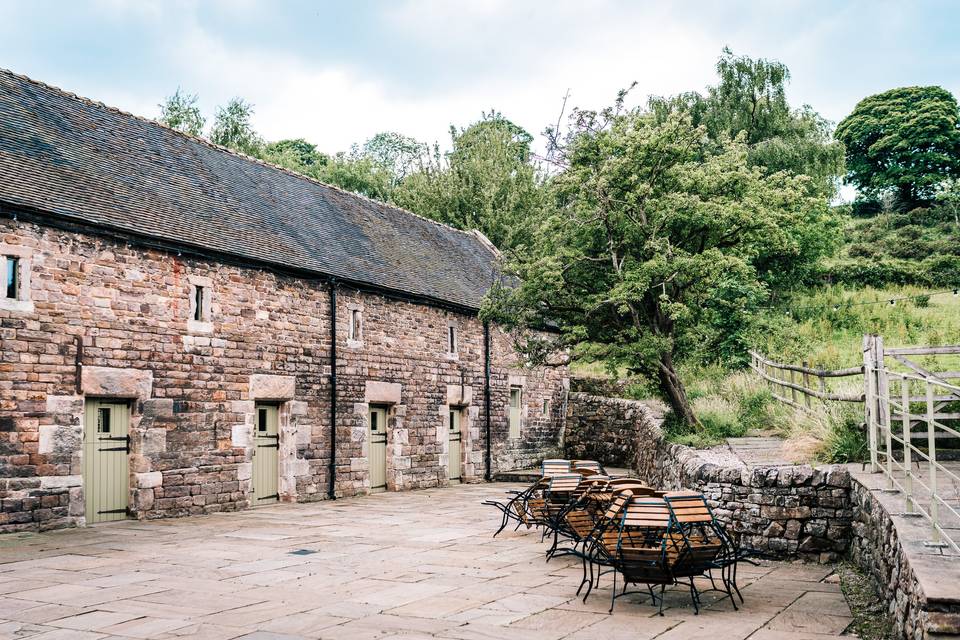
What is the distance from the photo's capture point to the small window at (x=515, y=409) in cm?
2217

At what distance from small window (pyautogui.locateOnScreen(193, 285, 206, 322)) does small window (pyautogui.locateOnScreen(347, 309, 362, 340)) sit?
12.0ft

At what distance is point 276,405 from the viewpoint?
14.7m

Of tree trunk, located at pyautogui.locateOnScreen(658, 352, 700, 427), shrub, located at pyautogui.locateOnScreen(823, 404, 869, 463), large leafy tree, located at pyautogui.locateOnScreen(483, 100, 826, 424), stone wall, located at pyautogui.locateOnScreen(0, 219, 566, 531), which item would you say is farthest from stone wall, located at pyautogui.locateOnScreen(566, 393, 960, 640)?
stone wall, located at pyautogui.locateOnScreen(0, 219, 566, 531)

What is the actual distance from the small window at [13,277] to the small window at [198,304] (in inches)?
110

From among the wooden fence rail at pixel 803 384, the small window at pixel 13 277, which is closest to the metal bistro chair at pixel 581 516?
the wooden fence rail at pixel 803 384

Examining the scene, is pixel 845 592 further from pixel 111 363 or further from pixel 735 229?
pixel 111 363

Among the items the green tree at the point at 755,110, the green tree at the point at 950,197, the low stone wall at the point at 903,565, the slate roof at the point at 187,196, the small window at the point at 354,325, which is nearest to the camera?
the low stone wall at the point at 903,565

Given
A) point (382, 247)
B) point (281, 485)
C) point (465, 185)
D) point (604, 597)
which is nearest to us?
point (604, 597)

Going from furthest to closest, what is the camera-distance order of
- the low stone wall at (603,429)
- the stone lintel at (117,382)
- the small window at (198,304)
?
1. the low stone wall at (603,429)
2. the small window at (198,304)
3. the stone lintel at (117,382)

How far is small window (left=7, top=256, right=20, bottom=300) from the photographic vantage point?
10547mm

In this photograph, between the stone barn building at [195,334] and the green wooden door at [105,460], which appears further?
the green wooden door at [105,460]

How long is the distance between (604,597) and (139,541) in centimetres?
610

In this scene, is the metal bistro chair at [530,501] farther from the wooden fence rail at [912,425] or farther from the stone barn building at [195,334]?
the stone barn building at [195,334]

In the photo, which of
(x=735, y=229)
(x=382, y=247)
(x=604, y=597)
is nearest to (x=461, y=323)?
(x=382, y=247)
